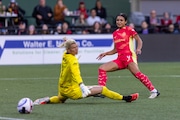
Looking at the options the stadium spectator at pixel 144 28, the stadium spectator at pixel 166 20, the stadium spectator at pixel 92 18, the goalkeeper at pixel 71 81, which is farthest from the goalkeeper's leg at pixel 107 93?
the stadium spectator at pixel 166 20

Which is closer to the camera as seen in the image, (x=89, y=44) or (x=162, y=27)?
(x=89, y=44)

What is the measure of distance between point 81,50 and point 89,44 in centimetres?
42

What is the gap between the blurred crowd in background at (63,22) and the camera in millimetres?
28172

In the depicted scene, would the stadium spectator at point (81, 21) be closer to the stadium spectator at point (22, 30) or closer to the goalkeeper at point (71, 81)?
the stadium spectator at point (22, 30)

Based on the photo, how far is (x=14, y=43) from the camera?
27062mm

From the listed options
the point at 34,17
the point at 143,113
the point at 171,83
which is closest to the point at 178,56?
the point at 34,17

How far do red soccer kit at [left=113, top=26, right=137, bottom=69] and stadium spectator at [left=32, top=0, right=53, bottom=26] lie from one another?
14.0 metres

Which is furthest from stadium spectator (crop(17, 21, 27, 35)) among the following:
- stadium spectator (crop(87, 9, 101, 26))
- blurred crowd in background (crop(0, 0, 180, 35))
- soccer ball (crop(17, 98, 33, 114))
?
soccer ball (crop(17, 98, 33, 114))

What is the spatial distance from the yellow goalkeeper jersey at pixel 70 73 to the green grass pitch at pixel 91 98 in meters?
0.42

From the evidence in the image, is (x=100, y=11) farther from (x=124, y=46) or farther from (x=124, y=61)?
(x=124, y=61)

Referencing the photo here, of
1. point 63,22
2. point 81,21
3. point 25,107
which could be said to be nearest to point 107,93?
point 25,107

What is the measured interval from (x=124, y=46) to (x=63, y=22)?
14.4 metres

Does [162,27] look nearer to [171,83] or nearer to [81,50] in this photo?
[81,50]

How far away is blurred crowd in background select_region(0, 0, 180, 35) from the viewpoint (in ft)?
92.4
